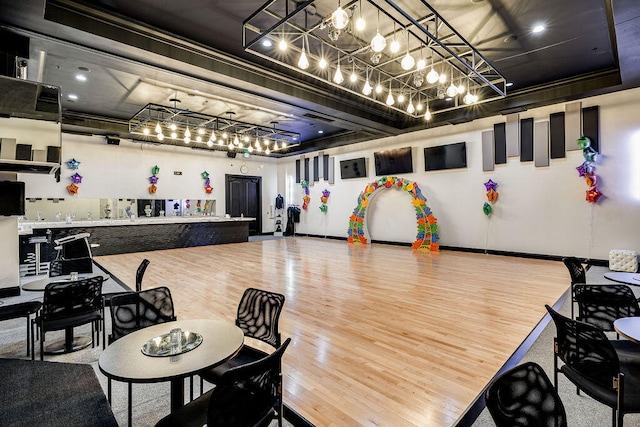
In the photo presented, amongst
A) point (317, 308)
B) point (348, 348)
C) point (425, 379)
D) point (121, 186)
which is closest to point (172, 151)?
point (121, 186)

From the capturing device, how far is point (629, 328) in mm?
2078

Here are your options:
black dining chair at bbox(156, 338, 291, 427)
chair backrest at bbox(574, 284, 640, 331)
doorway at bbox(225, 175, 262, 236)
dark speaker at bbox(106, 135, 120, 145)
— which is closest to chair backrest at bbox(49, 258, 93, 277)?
black dining chair at bbox(156, 338, 291, 427)

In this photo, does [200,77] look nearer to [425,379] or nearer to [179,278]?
[179,278]

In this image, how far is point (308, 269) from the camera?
700 centimetres

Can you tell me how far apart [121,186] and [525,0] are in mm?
11828

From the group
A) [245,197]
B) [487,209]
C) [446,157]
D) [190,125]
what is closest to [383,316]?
[487,209]

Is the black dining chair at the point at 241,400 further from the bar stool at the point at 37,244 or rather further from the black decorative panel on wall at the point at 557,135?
the black decorative panel on wall at the point at 557,135

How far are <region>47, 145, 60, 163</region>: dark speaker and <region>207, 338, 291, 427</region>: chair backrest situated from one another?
11.4 feet

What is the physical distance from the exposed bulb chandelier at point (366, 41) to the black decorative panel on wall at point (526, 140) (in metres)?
1.61

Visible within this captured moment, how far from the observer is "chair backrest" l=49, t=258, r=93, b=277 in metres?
4.22

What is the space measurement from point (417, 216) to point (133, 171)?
32.4 feet

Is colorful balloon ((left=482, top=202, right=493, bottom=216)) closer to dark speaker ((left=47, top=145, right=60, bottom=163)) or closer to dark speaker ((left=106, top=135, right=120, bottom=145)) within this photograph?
dark speaker ((left=47, top=145, right=60, bottom=163))

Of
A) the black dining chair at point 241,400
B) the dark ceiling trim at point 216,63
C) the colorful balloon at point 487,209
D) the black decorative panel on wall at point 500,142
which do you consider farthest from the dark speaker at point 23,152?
the black decorative panel on wall at point 500,142

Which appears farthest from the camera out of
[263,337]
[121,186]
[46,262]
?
[121,186]
